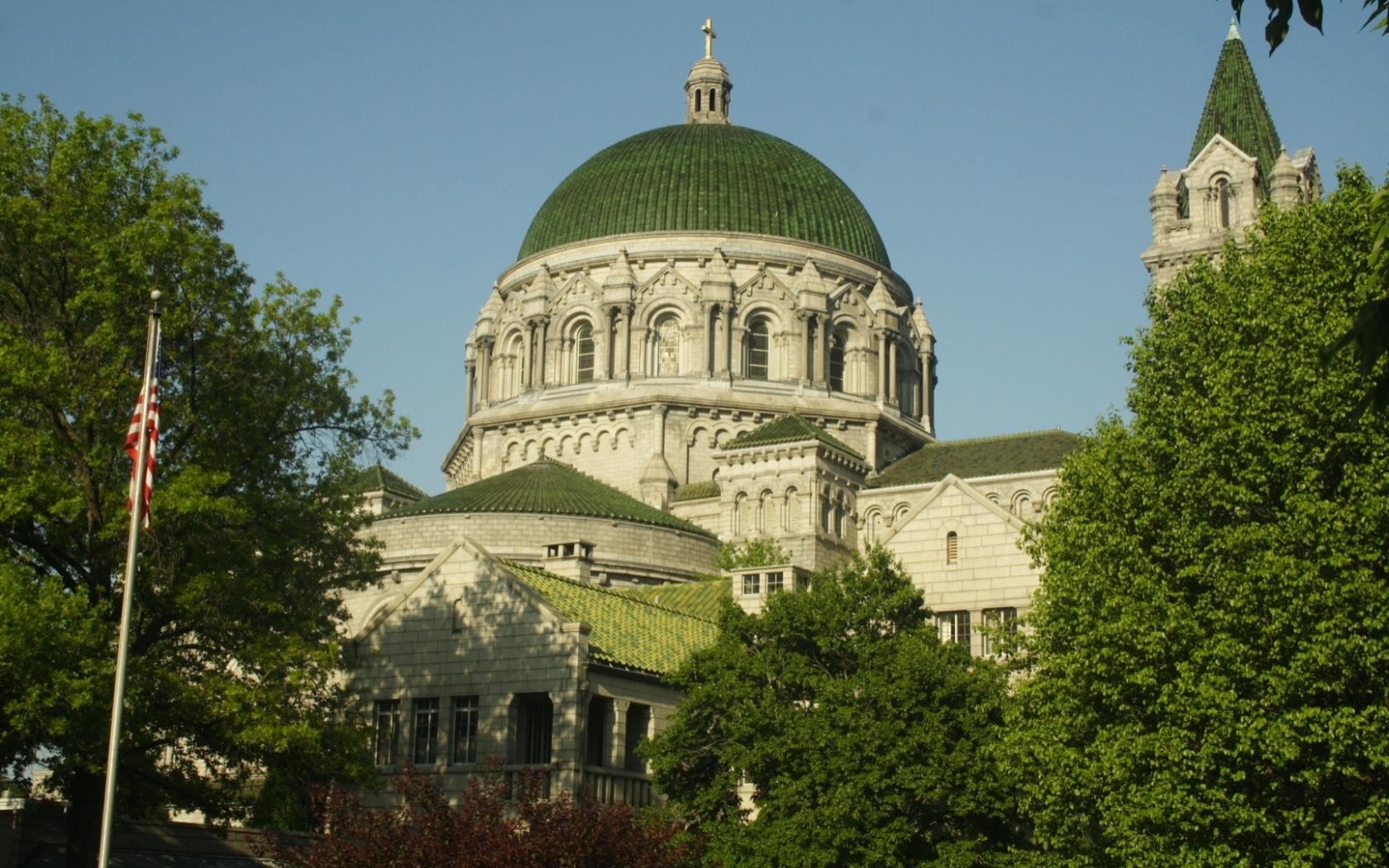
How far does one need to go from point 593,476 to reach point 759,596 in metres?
33.2

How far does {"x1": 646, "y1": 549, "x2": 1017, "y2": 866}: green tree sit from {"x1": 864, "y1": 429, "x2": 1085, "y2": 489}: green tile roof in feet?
104

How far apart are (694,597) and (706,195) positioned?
118 feet

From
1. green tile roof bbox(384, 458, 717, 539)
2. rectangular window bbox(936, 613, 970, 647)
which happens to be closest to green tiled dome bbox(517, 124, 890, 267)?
green tile roof bbox(384, 458, 717, 539)

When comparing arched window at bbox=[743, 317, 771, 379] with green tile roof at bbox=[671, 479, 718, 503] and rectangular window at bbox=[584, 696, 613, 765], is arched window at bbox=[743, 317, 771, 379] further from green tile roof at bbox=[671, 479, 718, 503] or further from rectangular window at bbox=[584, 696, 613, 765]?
rectangular window at bbox=[584, 696, 613, 765]

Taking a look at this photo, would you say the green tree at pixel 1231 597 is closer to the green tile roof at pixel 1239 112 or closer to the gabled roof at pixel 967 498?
the gabled roof at pixel 967 498

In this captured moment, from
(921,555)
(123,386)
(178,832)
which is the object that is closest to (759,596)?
(921,555)

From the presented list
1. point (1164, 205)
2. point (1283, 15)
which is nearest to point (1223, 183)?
point (1164, 205)

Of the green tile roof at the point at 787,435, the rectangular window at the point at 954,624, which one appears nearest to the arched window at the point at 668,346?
the green tile roof at the point at 787,435

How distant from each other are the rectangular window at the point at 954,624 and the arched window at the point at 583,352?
3593cm

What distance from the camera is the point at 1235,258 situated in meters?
33.2

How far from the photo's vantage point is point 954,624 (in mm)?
50188

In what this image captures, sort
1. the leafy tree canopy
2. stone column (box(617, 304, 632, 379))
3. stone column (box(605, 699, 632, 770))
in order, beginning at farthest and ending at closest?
1. stone column (box(617, 304, 632, 379))
2. stone column (box(605, 699, 632, 770))
3. the leafy tree canopy

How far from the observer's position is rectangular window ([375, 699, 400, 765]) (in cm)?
4234

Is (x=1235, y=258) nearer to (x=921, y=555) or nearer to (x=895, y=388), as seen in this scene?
(x=921, y=555)
